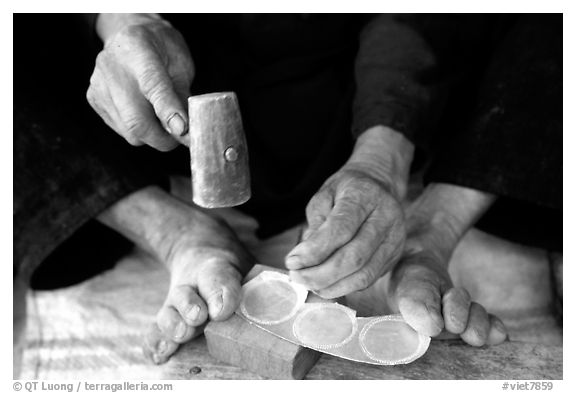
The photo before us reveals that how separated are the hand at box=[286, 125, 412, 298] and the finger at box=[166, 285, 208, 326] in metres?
0.23

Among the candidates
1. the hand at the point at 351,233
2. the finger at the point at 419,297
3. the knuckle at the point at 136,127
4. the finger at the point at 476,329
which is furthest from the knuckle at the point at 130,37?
the finger at the point at 476,329

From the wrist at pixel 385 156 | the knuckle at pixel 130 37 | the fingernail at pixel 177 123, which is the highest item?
the knuckle at pixel 130 37

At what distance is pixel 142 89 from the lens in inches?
50.3

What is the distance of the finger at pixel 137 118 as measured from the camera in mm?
1287

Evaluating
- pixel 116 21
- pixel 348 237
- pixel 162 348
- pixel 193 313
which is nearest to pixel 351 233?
pixel 348 237

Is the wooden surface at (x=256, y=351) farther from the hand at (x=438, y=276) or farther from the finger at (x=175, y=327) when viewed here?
the hand at (x=438, y=276)

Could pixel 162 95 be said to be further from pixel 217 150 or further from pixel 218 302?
pixel 218 302

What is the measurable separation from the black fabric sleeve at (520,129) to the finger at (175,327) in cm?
76

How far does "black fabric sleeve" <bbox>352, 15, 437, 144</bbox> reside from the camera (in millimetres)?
1654

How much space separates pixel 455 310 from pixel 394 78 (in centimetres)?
66

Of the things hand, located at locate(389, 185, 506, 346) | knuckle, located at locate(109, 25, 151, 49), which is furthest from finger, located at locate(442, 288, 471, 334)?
knuckle, located at locate(109, 25, 151, 49)

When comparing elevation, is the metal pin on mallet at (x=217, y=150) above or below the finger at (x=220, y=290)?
above

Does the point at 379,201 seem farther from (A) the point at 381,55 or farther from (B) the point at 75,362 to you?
(B) the point at 75,362

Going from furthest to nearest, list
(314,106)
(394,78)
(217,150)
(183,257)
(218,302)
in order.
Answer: (314,106), (394,78), (183,257), (218,302), (217,150)
